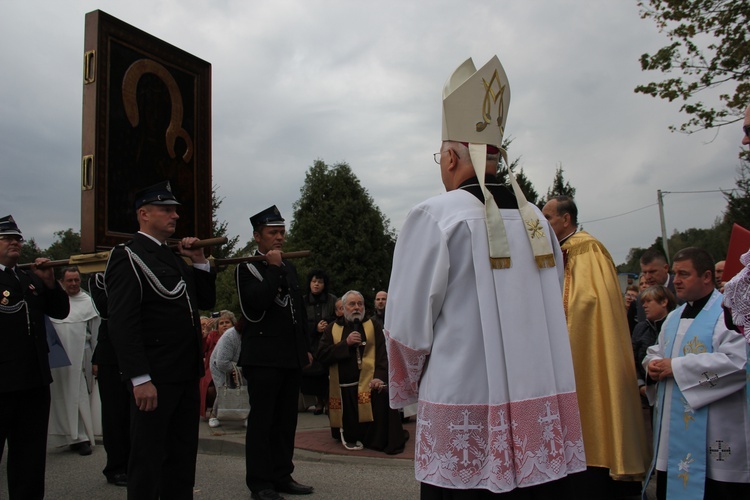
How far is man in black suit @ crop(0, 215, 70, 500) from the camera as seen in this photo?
4.52 m

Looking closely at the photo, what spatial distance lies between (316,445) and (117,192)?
3.82 meters

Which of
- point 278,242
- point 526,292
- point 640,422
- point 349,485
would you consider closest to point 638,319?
point 640,422

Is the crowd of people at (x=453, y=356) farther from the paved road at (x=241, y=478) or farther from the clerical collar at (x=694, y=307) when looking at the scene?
the paved road at (x=241, y=478)

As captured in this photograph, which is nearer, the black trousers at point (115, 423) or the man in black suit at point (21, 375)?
the man in black suit at point (21, 375)

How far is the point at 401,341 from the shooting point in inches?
98.4

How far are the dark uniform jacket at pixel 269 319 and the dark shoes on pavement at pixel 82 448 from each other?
3.38m

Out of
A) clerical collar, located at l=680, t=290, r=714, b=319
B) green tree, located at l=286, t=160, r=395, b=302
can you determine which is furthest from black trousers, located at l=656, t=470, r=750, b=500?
green tree, located at l=286, t=160, r=395, b=302

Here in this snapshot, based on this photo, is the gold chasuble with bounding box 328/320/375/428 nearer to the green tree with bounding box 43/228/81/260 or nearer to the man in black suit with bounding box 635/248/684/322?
the man in black suit with bounding box 635/248/684/322

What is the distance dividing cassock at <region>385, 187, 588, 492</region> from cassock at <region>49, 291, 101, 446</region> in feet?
19.7

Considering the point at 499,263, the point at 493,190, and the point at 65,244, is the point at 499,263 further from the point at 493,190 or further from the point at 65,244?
the point at 65,244

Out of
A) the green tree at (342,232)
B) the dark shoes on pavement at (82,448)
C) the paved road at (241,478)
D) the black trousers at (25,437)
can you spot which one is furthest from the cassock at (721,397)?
the green tree at (342,232)

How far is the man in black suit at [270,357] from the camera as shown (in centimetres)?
495

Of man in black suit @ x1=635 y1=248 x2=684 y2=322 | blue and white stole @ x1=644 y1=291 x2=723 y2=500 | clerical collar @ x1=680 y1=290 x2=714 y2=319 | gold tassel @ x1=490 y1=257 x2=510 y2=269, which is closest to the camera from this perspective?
gold tassel @ x1=490 y1=257 x2=510 y2=269

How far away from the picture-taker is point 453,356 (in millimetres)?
A: 2482
